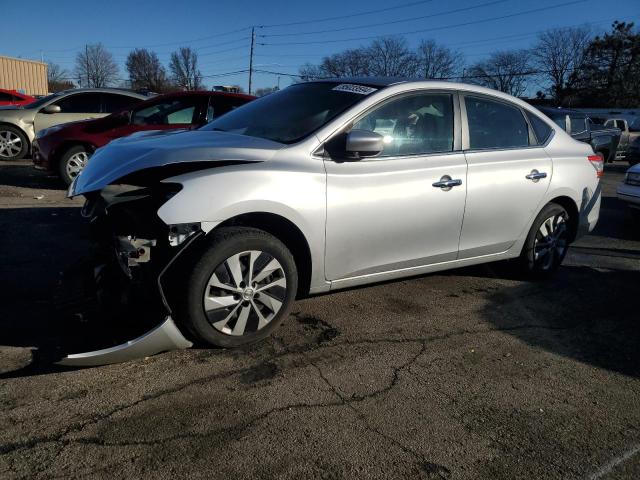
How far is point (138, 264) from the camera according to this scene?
117 inches

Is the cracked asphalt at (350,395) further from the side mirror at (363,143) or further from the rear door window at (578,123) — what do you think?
the rear door window at (578,123)

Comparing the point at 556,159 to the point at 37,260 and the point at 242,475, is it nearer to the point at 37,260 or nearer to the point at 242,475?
the point at 242,475

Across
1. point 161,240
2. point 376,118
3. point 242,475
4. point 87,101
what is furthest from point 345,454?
point 87,101

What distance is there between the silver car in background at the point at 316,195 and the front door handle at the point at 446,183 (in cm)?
1

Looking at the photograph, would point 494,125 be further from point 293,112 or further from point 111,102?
point 111,102

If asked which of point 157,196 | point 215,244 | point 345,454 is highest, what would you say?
point 157,196

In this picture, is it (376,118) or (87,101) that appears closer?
(376,118)

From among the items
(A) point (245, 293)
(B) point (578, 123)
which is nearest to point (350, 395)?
(A) point (245, 293)

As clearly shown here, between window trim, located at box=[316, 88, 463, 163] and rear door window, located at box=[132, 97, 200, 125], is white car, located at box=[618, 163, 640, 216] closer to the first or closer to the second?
window trim, located at box=[316, 88, 463, 163]

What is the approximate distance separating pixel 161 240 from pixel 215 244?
32cm

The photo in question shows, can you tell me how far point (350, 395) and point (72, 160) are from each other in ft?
23.3

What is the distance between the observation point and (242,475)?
2.15 m

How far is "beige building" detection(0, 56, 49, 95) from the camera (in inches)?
1767

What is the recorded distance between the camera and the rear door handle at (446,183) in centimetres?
384
